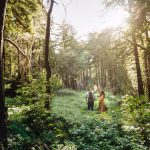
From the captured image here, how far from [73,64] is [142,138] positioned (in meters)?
43.3

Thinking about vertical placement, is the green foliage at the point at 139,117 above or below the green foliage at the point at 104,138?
above

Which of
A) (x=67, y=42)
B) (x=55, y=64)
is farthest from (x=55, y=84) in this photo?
(x=67, y=42)

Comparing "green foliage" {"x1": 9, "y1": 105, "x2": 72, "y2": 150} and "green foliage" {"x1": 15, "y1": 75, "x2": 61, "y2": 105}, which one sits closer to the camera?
"green foliage" {"x1": 9, "y1": 105, "x2": 72, "y2": 150}

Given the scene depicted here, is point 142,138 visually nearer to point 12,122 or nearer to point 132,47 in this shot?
point 12,122

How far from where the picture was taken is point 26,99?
14.1 m

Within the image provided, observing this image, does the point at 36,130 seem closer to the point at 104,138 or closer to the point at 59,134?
the point at 59,134

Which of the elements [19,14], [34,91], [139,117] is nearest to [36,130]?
[34,91]

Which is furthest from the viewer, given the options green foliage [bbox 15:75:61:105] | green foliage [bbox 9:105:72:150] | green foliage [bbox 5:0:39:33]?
green foliage [bbox 15:75:61:105]

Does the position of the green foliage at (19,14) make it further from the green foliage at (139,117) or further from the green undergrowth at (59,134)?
the green foliage at (139,117)

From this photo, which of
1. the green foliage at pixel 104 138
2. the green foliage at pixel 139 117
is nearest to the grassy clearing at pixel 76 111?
the green foliage at pixel 104 138

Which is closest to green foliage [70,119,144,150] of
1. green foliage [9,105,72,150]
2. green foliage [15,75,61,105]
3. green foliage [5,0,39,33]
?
green foliage [9,105,72,150]

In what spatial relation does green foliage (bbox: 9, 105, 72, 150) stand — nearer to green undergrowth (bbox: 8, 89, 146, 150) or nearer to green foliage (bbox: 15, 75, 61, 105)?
green undergrowth (bbox: 8, 89, 146, 150)

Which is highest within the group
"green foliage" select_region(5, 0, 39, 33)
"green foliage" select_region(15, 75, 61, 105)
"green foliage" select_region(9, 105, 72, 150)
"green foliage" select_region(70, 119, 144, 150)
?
"green foliage" select_region(5, 0, 39, 33)

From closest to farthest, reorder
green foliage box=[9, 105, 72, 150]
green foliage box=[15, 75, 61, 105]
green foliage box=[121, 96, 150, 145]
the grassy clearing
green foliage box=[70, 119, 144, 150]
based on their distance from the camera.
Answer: green foliage box=[9, 105, 72, 150], green foliage box=[70, 119, 144, 150], green foliage box=[121, 96, 150, 145], green foliage box=[15, 75, 61, 105], the grassy clearing
